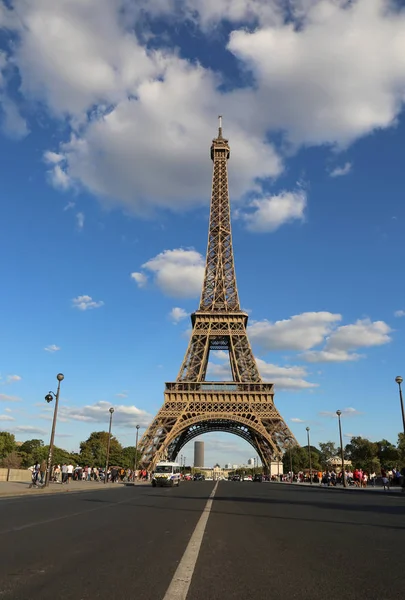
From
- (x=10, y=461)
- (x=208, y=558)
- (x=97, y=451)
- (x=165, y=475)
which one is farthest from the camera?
(x=97, y=451)

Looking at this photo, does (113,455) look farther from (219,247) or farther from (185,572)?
(185,572)

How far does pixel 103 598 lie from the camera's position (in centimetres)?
516

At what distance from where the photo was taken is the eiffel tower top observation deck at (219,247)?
255 feet

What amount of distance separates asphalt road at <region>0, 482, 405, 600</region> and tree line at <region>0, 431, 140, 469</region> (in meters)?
90.8

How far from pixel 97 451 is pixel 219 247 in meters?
57.8

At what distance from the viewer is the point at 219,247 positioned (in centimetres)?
8175

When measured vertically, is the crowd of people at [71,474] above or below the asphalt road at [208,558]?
above

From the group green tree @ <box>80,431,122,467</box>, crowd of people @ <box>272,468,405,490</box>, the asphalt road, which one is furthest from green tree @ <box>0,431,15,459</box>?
the asphalt road

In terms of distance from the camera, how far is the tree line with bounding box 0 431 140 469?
318ft

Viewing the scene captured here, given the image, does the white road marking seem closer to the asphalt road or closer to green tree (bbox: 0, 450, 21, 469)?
the asphalt road

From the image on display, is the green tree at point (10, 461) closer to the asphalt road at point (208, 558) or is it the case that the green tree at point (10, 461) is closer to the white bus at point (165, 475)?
the white bus at point (165, 475)

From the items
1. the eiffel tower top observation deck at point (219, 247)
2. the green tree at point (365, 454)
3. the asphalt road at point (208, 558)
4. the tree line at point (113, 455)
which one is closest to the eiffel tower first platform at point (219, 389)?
→ the eiffel tower top observation deck at point (219, 247)

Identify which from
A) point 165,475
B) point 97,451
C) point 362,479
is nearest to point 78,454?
point 97,451

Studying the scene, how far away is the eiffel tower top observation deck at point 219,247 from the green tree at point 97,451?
4888cm
